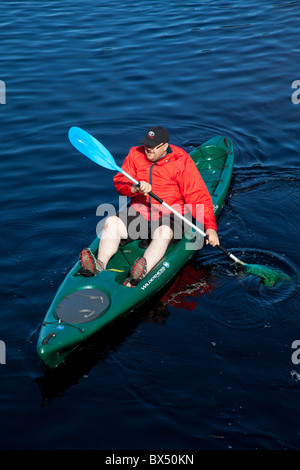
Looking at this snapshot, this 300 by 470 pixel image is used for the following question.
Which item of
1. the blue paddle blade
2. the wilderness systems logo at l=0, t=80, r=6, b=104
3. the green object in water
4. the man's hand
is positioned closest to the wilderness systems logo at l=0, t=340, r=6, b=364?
the blue paddle blade

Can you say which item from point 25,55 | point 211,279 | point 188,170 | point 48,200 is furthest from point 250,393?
point 25,55

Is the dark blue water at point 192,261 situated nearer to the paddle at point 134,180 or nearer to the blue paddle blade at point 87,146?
the paddle at point 134,180

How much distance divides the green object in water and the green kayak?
71 centimetres

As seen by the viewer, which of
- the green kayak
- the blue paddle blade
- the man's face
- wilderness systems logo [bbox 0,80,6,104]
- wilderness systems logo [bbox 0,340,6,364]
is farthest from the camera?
wilderness systems logo [bbox 0,80,6,104]

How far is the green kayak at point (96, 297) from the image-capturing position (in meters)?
5.41

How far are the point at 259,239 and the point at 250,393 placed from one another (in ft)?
8.80

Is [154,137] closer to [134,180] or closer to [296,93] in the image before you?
[134,180]

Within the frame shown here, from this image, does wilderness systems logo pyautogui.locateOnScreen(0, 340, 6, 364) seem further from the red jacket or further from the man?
the red jacket

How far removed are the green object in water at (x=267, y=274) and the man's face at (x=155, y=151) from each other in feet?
5.53

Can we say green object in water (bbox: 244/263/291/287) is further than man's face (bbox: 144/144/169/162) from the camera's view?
Yes

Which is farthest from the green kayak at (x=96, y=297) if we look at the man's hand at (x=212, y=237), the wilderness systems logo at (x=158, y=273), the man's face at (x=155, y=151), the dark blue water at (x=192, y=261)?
the man's face at (x=155, y=151)

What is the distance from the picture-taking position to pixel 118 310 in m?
5.85

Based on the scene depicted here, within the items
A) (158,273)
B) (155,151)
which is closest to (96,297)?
(158,273)

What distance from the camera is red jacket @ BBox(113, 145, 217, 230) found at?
6.48 m
